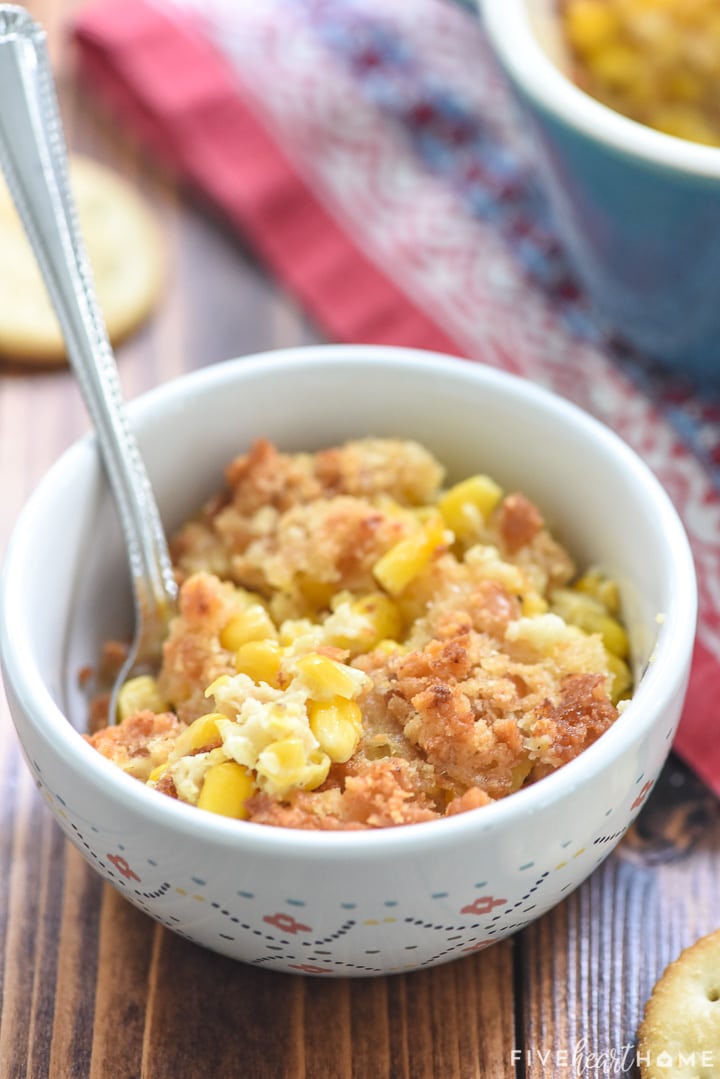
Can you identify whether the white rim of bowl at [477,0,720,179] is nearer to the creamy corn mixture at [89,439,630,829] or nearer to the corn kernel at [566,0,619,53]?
the corn kernel at [566,0,619,53]

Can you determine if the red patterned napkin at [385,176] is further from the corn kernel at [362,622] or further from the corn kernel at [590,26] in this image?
the corn kernel at [362,622]

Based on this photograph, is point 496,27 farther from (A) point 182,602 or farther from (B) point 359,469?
(A) point 182,602

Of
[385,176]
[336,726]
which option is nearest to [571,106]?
[385,176]

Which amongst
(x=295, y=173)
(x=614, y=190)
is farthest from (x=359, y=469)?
(x=295, y=173)

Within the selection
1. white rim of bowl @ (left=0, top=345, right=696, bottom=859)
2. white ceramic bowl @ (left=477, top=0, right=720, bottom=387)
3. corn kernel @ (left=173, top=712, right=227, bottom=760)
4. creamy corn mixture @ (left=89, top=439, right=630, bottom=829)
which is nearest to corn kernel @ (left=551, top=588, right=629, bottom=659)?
creamy corn mixture @ (left=89, top=439, right=630, bottom=829)

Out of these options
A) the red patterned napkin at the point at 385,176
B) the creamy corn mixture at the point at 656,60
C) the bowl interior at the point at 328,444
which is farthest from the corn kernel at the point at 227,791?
the creamy corn mixture at the point at 656,60

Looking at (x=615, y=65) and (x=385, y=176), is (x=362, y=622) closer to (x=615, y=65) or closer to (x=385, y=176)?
(x=615, y=65)
